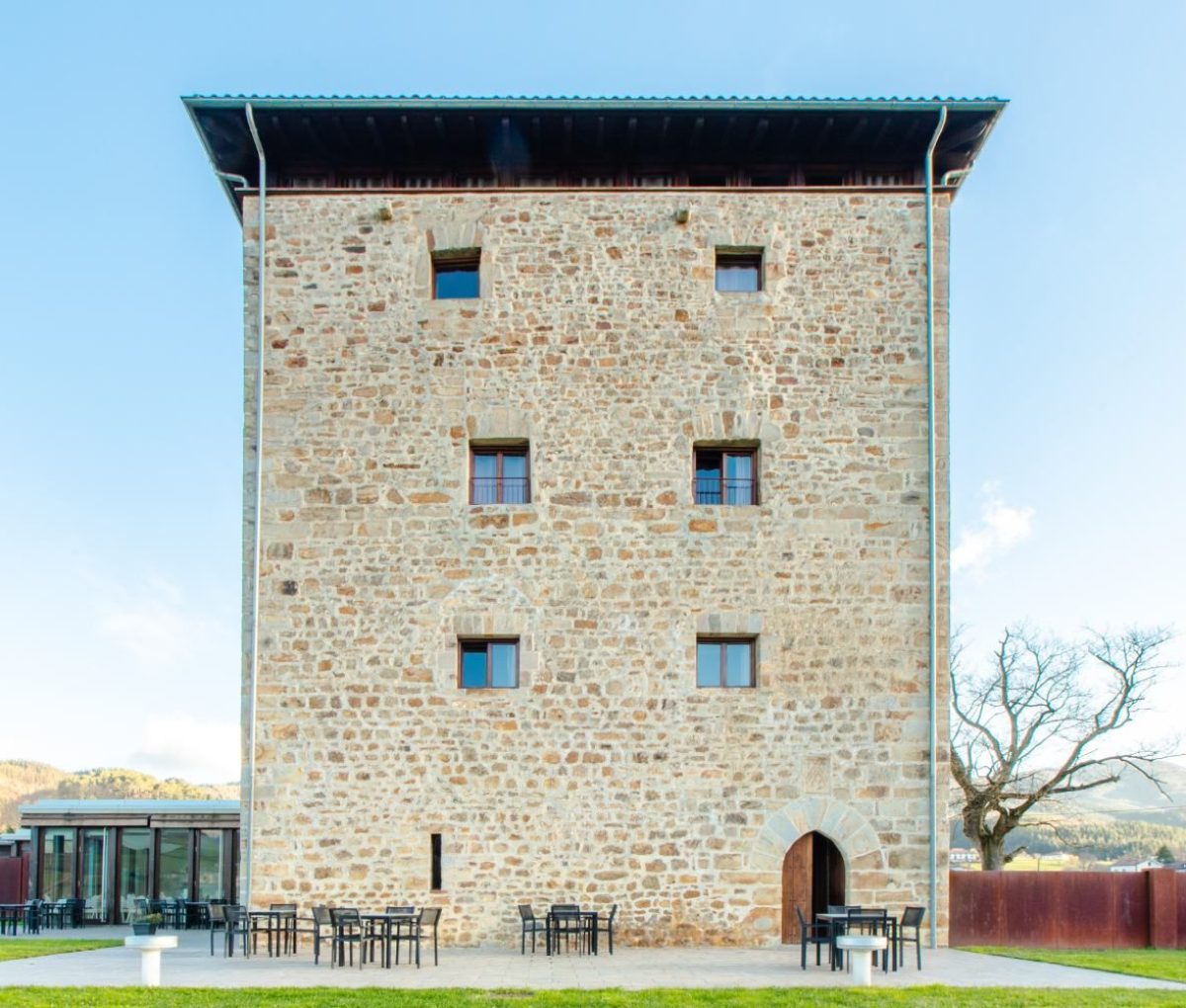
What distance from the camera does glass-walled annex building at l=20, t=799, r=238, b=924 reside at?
20719 millimetres

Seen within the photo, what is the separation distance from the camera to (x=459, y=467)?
50.1 ft

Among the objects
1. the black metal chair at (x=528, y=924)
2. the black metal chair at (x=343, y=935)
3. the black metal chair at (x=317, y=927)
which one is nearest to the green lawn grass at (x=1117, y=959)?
the black metal chair at (x=528, y=924)

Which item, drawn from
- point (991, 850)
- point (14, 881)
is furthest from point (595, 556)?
point (991, 850)

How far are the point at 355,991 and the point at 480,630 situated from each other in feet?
16.7

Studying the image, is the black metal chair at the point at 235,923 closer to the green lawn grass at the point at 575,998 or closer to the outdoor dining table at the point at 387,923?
the outdoor dining table at the point at 387,923

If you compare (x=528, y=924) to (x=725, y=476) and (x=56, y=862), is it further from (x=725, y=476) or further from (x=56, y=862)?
(x=56, y=862)

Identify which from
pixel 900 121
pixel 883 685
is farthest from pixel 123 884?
pixel 900 121

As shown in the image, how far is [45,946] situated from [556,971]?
25.5 ft

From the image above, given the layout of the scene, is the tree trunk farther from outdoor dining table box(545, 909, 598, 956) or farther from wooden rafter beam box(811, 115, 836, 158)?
wooden rafter beam box(811, 115, 836, 158)

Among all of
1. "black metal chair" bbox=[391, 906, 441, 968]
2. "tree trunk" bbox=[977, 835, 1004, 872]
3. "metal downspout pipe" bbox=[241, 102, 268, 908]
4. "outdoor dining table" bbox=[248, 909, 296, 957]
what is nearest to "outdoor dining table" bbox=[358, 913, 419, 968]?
"black metal chair" bbox=[391, 906, 441, 968]

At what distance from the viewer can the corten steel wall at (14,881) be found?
22125mm

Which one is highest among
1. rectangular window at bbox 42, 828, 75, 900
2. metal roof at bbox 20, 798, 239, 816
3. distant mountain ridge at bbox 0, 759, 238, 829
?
metal roof at bbox 20, 798, 239, 816

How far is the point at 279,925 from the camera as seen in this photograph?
14.1 m

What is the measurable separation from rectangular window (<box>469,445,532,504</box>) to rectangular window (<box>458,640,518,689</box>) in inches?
74.8
